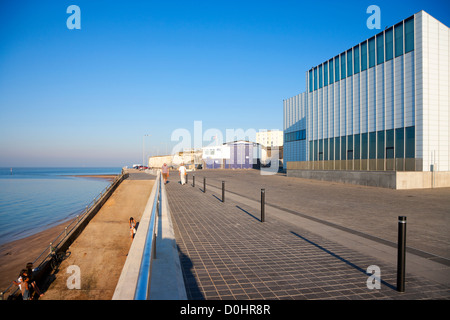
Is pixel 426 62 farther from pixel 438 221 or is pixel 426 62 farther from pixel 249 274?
pixel 249 274

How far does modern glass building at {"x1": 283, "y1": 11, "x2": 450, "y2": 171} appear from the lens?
21266 millimetres

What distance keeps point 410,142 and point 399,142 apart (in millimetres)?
1068

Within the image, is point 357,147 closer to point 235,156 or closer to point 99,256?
point 99,256

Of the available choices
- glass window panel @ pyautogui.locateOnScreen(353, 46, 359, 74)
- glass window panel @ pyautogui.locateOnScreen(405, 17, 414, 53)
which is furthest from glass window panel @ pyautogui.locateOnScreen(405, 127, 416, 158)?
glass window panel @ pyautogui.locateOnScreen(353, 46, 359, 74)

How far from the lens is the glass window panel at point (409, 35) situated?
22.0m

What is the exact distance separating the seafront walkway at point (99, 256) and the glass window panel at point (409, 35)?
24.1 meters

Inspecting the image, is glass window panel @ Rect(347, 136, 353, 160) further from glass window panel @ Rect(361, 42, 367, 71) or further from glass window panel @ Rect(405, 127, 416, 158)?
glass window panel @ Rect(361, 42, 367, 71)

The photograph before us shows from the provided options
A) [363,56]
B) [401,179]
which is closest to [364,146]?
[401,179]

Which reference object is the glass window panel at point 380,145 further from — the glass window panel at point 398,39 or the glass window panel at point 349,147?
the glass window panel at point 398,39

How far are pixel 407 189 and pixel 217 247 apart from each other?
18709 millimetres

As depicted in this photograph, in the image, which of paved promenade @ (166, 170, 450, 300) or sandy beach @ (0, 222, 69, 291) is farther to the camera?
sandy beach @ (0, 222, 69, 291)

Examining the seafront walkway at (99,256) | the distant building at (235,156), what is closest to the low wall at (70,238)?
the seafront walkway at (99,256)

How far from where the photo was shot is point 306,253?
19.5 ft

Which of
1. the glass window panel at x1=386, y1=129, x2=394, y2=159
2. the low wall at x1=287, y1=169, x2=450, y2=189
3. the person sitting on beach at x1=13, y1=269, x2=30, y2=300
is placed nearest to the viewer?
the person sitting on beach at x1=13, y1=269, x2=30, y2=300
